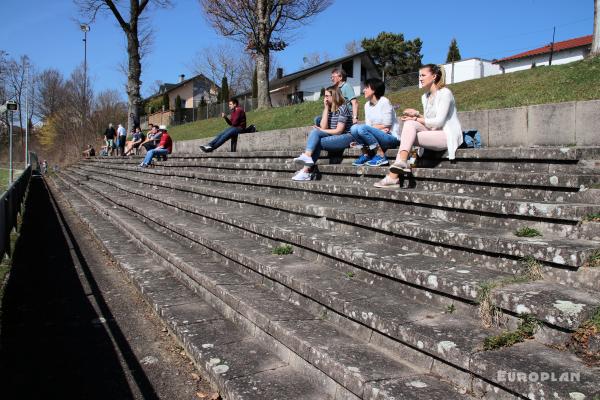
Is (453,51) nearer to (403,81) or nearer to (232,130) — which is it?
(403,81)

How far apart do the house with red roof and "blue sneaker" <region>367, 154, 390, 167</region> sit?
3498 cm

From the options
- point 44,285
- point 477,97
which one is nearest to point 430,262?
point 44,285

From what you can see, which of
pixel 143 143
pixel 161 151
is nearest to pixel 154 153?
pixel 161 151

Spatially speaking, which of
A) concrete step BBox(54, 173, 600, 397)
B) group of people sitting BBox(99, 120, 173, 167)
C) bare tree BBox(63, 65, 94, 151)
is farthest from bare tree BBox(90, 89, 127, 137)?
concrete step BBox(54, 173, 600, 397)

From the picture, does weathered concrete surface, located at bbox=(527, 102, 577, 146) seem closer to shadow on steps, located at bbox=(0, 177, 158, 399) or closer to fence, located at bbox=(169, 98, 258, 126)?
shadow on steps, located at bbox=(0, 177, 158, 399)

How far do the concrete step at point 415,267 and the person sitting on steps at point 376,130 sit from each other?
148 cm

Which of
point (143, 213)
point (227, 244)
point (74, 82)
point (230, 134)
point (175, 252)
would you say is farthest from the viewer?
point (74, 82)

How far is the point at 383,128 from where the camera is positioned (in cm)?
617

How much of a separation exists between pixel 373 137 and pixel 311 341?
11.5 ft

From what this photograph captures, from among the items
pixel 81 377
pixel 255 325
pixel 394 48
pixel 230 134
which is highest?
pixel 394 48

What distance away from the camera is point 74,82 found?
43.7 metres

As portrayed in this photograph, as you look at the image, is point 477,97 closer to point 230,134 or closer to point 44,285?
point 230,134

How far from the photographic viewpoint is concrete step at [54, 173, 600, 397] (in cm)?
218

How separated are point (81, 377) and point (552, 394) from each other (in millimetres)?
2947
